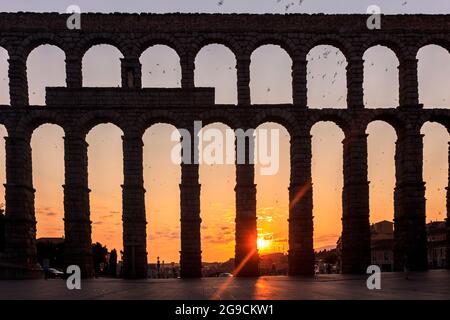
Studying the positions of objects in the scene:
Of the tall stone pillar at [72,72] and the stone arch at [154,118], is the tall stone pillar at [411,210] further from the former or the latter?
the tall stone pillar at [72,72]

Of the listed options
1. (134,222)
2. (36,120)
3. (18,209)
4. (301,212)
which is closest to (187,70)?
(36,120)

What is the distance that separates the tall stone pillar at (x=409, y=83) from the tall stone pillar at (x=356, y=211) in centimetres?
423

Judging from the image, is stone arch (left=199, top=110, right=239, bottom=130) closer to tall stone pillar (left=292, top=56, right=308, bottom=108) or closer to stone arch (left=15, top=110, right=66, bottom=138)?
tall stone pillar (left=292, top=56, right=308, bottom=108)

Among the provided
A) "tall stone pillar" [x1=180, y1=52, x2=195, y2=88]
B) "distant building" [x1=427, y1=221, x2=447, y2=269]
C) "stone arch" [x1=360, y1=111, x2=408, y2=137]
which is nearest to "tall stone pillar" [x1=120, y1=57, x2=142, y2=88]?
"tall stone pillar" [x1=180, y1=52, x2=195, y2=88]

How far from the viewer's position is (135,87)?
44.9m

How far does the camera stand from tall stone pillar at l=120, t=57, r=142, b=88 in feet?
148

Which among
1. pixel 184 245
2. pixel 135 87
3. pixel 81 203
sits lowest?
pixel 184 245

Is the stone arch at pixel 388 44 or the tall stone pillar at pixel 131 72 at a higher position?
the stone arch at pixel 388 44

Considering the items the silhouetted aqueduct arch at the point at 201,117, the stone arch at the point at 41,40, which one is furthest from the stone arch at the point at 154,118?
the stone arch at the point at 41,40

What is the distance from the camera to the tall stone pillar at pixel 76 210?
43.0m
